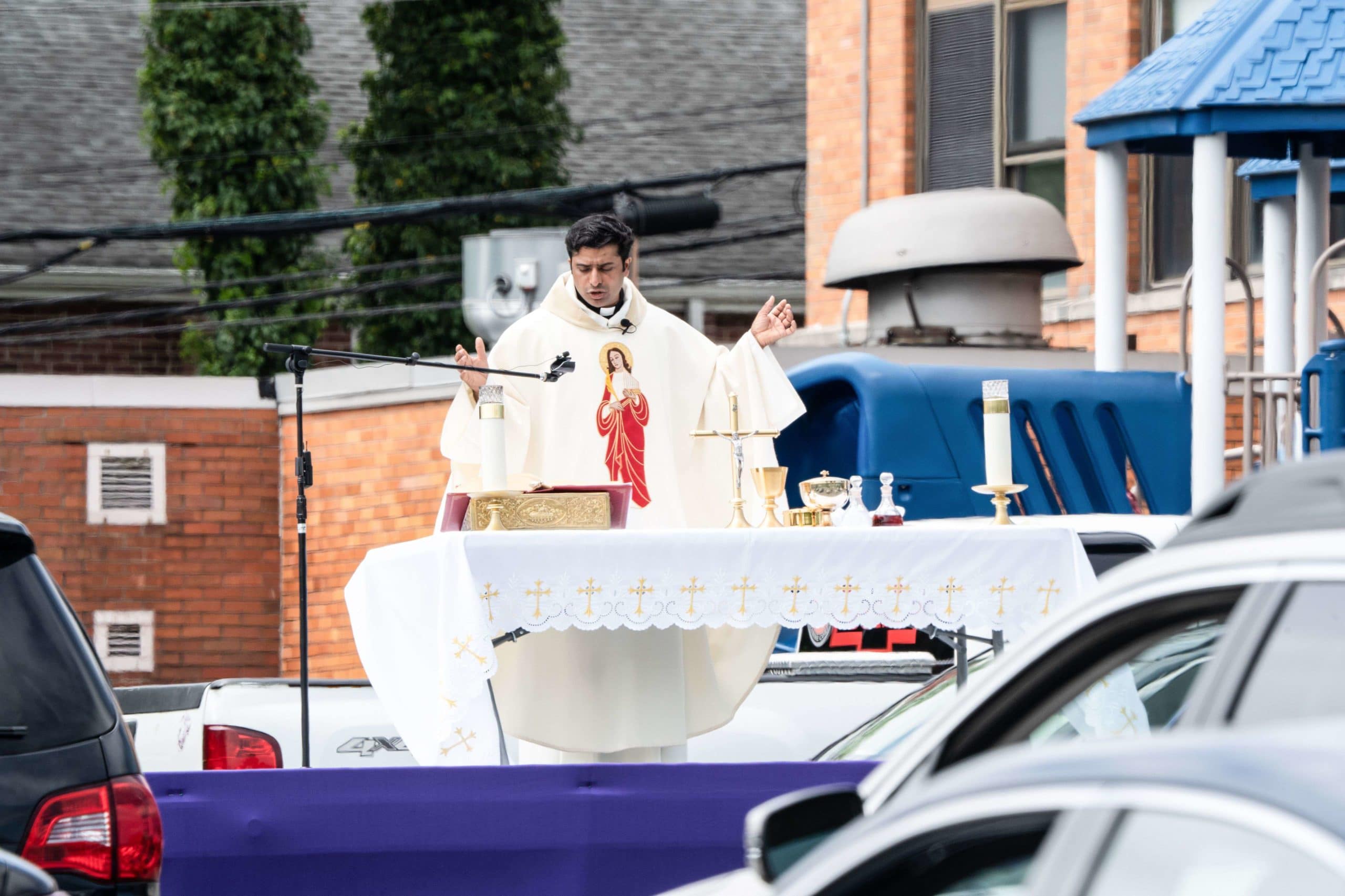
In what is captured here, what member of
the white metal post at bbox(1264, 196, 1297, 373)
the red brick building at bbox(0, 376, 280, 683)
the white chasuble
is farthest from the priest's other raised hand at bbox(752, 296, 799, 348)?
the red brick building at bbox(0, 376, 280, 683)

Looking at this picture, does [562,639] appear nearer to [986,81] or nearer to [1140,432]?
[1140,432]

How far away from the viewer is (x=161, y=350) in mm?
23625

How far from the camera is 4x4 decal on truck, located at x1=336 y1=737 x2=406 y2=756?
6.51m

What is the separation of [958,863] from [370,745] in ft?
14.7

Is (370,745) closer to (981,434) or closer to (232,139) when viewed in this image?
(981,434)

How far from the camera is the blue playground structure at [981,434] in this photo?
376 inches

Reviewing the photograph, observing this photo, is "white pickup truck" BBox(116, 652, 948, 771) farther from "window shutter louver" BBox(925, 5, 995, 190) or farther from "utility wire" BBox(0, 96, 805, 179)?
"utility wire" BBox(0, 96, 805, 179)

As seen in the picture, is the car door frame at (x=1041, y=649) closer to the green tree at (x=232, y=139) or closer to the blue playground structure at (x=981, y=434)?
the blue playground structure at (x=981, y=434)

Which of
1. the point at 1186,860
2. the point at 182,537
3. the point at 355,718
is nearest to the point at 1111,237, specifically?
the point at 355,718

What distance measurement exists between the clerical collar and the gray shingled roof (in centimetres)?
1690

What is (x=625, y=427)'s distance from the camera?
7.01 metres

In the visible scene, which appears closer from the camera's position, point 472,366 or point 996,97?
point 472,366

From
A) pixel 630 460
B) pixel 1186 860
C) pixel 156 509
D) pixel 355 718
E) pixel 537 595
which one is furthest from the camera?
pixel 156 509

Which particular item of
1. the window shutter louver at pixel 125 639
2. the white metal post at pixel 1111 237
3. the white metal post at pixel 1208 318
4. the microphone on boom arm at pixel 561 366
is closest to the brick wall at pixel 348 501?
the window shutter louver at pixel 125 639
